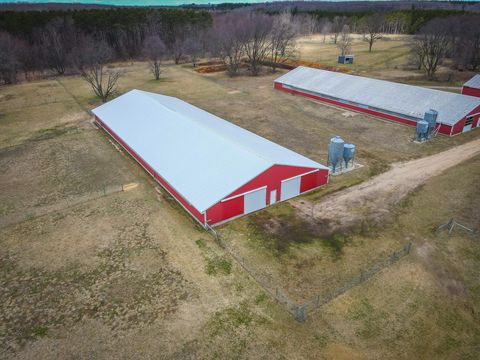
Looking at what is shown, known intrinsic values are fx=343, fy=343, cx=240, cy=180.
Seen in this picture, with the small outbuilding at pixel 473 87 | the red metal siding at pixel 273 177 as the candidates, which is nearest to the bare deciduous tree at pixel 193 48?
the small outbuilding at pixel 473 87

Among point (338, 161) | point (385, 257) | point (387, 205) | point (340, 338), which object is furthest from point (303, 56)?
point (340, 338)

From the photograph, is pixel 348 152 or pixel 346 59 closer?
pixel 348 152

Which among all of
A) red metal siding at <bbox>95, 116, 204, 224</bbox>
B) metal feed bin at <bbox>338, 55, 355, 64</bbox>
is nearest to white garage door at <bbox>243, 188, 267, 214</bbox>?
red metal siding at <bbox>95, 116, 204, 224</bbox>

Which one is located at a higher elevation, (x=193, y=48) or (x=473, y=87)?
(x=193, y=48)

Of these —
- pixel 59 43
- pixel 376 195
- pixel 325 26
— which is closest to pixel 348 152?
pixel 376 195

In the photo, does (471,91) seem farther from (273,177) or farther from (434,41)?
(273,177)

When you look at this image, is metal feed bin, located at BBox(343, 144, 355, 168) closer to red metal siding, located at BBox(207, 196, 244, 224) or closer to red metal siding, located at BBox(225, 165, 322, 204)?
red metal siding, located at BBox(225, 165, 322, 204)

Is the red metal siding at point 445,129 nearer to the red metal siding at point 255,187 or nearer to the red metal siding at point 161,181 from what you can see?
the red metal siding at point 255,187

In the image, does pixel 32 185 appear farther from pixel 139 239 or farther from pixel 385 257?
Answer: pixel 385 257
